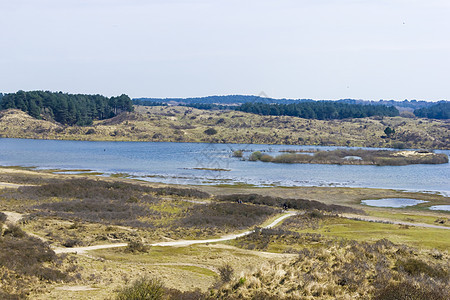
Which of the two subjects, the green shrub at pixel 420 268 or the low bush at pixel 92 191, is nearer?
the green shrub at pixel 420 268

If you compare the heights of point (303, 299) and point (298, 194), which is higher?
point (303, 299)

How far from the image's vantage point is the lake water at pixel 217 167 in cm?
8281

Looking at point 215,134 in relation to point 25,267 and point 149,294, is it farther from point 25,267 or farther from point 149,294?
point 149,294

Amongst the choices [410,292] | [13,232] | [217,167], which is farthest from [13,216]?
[217,167]

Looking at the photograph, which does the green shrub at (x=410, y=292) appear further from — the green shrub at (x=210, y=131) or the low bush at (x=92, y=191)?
the green shrub at (x=210, y=131)

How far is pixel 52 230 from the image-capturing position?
106ft

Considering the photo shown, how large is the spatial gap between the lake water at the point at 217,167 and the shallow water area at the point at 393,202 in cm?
1332

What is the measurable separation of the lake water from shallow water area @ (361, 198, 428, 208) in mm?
13321

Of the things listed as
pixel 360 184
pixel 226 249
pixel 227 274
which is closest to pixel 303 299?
pixel 227 274

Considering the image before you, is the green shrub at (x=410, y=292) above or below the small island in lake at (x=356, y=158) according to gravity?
above

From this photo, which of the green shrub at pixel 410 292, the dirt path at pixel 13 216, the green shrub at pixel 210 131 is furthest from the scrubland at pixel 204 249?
the green shrub at pixel 210 131

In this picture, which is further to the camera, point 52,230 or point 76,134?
point 76,134

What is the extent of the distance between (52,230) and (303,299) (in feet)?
72.8

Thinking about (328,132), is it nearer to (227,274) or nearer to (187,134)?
(187,134)
